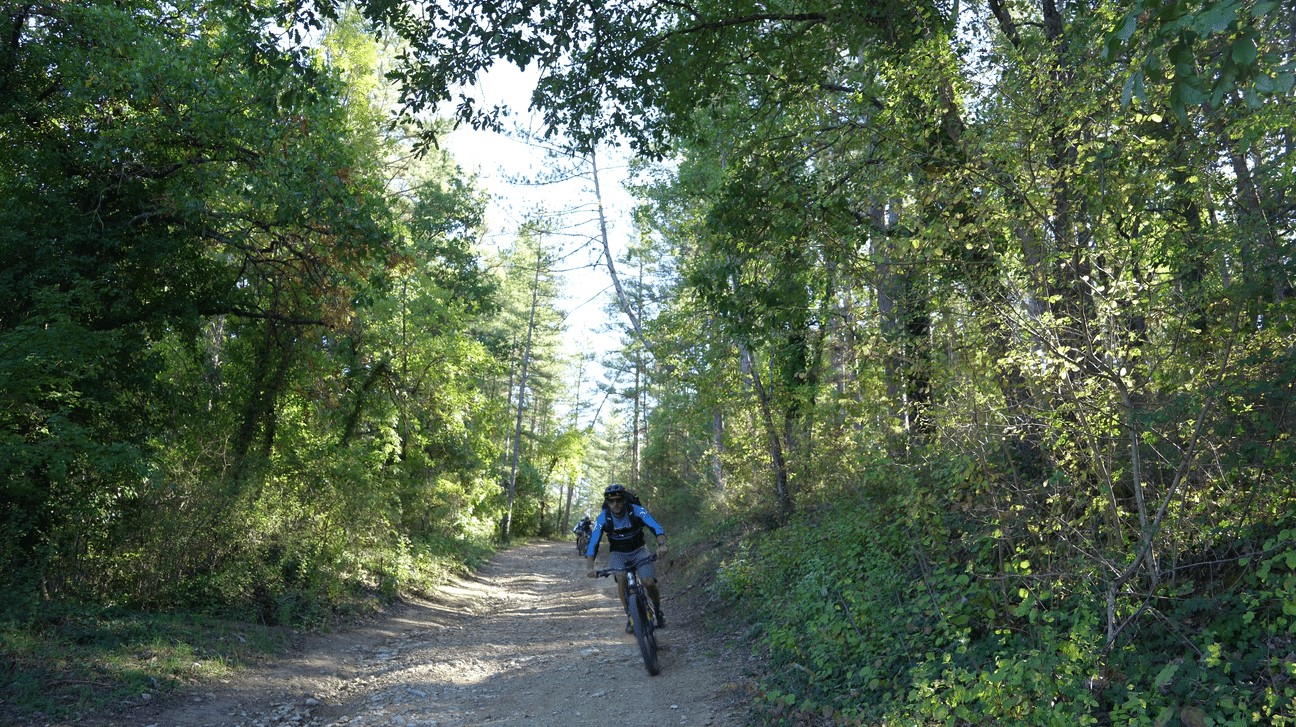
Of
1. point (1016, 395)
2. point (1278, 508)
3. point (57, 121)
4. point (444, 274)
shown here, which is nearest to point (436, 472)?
point (444, 274)

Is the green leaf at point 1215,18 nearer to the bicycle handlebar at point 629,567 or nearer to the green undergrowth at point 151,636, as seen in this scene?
the bicycle handlebar at point 629,567

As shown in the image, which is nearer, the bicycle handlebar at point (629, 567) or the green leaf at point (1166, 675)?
the green leaf at point (1166, 675)

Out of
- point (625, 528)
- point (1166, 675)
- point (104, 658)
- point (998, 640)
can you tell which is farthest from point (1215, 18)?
point (104, 658)

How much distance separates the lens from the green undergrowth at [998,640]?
4.05m

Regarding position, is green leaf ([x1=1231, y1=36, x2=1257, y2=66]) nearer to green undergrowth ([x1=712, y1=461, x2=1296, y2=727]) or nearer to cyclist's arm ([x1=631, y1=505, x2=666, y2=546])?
green undergrowth ([x1=712, y1=461, x2=1296, y2=727])

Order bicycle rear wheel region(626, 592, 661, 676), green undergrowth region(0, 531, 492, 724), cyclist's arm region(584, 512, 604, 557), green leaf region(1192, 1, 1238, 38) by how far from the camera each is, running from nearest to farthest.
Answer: green leaf region(1192, 1, 1238, 38) < green undergrowth region(0, 531, 492, 724) < bicycle rear wheel region(626, 592, 661, 676) < cyclist's arm region(584, 512, 604, 557)

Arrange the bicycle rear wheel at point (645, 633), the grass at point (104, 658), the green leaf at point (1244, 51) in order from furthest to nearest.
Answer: the bicycle rear wheel at point (645, 633), the grass at point (104, 658), the green leaf at point (1244, 51)

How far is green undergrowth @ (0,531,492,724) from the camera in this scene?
6.18 m

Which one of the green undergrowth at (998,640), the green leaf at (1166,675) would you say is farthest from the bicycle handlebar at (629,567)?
the green leaf at (1166,675)

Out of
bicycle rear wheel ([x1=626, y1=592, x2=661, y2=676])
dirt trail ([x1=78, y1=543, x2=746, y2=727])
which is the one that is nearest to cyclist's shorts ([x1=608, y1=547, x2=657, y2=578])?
bicycle rear wheel ([x1=626, y1=592, x2=661, y2=676])

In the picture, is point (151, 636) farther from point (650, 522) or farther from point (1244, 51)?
point (1244, 51)

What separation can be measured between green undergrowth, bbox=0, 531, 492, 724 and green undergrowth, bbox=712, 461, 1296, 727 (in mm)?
5365

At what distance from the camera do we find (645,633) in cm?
789

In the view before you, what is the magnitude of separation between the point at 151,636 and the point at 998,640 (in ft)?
25.3
